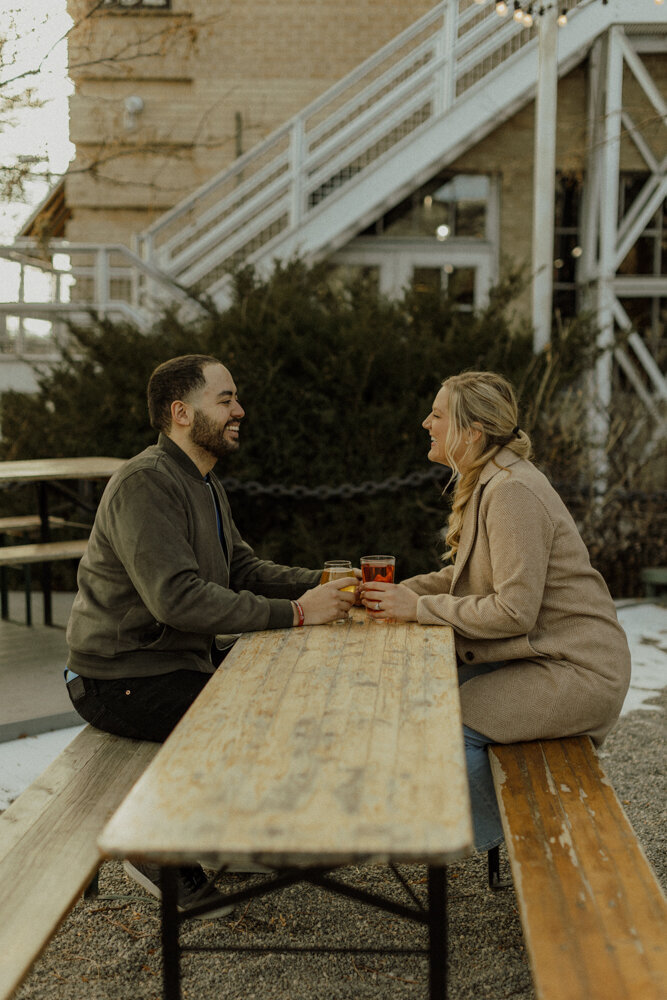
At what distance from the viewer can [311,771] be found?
2.11 metres

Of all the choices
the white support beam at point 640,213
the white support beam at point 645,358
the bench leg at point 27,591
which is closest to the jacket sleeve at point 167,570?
the bench leg at point 27,591

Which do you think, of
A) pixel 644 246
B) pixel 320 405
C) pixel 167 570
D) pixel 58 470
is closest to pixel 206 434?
pixel 167 570

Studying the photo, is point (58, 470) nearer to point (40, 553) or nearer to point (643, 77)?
point (40, 553)

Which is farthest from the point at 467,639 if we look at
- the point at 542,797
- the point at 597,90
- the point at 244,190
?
the point at 597,90

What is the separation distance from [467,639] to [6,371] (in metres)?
10.0

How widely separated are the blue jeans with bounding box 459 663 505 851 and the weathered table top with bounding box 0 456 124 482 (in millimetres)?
2903

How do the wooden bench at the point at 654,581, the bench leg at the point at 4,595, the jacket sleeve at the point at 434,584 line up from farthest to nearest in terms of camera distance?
the wooden bench at the point at 654,581 → the bench leg at the point at 4,595 → the jacket sleeve at the point at 434,584

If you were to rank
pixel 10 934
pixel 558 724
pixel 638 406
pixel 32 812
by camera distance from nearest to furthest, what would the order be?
pixel 10 934
pixel 32 812
pixel 558 724
pixel 638 406

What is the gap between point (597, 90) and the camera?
1280cm

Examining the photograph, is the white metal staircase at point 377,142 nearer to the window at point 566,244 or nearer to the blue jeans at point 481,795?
the window at point 566,244

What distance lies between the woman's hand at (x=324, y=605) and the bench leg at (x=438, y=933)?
47.4 inches

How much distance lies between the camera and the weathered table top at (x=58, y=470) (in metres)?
5.94

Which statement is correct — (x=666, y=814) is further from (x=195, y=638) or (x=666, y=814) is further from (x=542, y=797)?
(x=195, y=638)

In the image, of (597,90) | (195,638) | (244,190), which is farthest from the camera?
(597,90)
